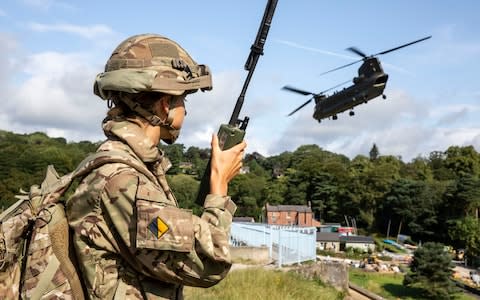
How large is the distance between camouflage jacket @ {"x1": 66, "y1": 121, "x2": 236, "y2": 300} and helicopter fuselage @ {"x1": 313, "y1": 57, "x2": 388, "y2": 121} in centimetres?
2717

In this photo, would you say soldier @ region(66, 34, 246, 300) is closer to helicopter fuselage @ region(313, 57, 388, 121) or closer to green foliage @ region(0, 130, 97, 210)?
helicopter fuselage @ region(313, 57, 388, 121)

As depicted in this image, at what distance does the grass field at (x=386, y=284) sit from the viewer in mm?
44759

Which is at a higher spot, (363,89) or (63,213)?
(363,89)

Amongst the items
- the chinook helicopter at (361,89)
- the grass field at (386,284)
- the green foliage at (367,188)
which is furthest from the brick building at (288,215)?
the chinook helicopter at (361,89)

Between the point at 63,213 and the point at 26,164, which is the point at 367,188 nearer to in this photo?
the point at 26,164

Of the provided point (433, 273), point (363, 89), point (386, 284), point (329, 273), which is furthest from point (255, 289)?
point (386, 284)

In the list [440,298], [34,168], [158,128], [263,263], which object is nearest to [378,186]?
[440,298]

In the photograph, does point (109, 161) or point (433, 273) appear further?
point (433, 273)

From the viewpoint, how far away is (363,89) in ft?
95.5

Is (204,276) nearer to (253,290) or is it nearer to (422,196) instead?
(253,290)

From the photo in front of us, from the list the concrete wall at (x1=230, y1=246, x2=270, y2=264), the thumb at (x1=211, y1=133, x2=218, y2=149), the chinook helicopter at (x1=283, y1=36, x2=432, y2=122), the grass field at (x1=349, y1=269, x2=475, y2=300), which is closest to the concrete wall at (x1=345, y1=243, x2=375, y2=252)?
the grass field at (x1=349, y1=269, x2=475, y2=300)

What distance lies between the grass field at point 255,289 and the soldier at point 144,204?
539cm

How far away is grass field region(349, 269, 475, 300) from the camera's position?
147 ft

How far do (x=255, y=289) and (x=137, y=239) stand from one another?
6.38 metres
